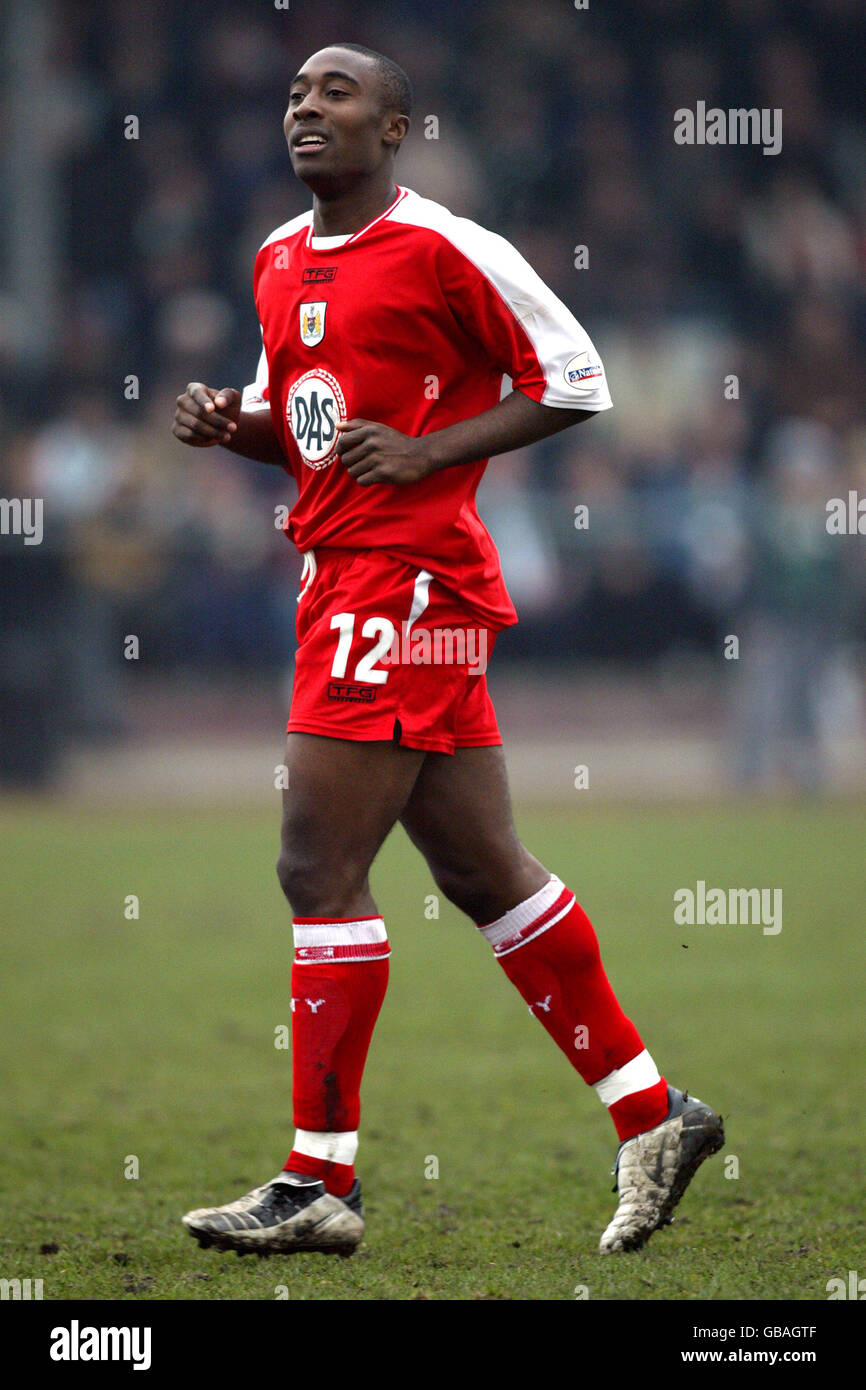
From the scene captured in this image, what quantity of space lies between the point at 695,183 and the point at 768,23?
2220mm

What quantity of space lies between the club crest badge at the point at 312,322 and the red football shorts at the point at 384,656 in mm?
390

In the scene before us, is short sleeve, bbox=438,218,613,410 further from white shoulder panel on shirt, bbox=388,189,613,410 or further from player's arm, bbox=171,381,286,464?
player's arm, bbox=171,381,286,464

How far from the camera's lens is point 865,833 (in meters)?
10.6

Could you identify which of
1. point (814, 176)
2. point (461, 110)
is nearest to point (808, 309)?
point (814, 176)

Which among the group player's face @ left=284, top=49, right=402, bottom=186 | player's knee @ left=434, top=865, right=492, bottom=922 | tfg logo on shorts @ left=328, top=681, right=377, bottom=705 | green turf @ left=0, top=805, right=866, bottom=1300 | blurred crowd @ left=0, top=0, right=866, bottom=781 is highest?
blurred crowd @ left=0, top=0, right=866, bottom=781

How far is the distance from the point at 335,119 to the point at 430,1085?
2.67 metres

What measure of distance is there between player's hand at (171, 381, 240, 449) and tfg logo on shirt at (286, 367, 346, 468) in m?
0.14

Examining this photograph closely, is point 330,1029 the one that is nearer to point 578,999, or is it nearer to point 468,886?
point 468,886

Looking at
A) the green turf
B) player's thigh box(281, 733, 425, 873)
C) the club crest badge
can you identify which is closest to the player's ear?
the club crest badge

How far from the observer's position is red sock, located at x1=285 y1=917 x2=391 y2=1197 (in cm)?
360

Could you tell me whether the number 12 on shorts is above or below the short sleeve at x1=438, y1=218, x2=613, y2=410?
below

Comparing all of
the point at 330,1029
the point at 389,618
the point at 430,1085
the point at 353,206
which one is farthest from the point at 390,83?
the point at 430,1085
